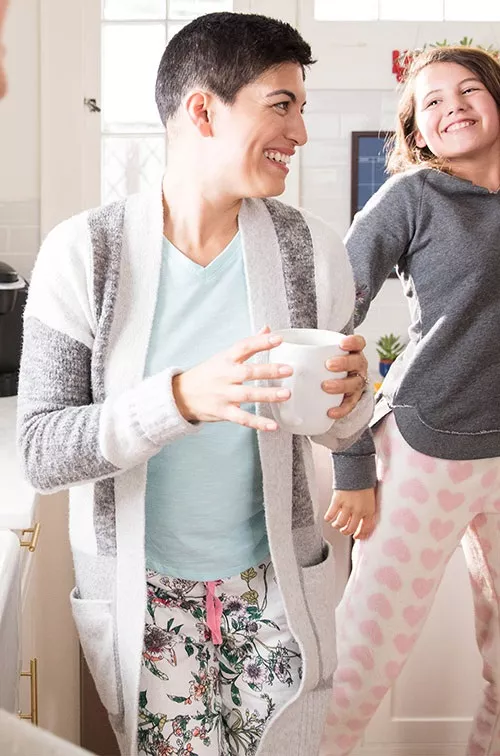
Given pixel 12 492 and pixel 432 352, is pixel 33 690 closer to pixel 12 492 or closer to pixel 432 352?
pixel 12 492

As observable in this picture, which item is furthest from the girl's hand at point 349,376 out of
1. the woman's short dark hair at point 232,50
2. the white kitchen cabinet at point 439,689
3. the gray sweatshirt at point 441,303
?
the white kitchen cabinet at point 439,689

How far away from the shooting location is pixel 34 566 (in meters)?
1.87

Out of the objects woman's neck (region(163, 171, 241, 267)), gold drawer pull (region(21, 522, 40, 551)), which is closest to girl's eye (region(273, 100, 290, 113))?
woman's neck (region(163, 171, 241, 267))

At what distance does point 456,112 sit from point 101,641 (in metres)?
0.98

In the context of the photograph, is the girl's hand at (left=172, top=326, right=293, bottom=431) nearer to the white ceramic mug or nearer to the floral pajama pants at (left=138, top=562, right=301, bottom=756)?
the white ceramic mug

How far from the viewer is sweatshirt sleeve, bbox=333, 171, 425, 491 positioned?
1.70m

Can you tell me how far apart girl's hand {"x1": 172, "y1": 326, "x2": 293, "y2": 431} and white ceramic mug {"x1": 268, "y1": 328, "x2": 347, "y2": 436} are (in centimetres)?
3

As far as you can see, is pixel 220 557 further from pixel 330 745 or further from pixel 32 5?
pixel 32 5

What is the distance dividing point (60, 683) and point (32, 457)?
3.78 ft

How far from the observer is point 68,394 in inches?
49.3

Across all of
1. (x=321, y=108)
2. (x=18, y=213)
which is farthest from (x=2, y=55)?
(x=321, y=108)

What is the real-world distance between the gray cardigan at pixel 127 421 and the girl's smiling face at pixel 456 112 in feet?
1.50

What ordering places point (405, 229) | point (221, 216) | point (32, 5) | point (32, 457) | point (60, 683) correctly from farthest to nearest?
point (32, 5) < point (60, 683) < point (405, 229) < point (221, 216) < point (32, 457)

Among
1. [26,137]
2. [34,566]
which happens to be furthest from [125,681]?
[26,137]
